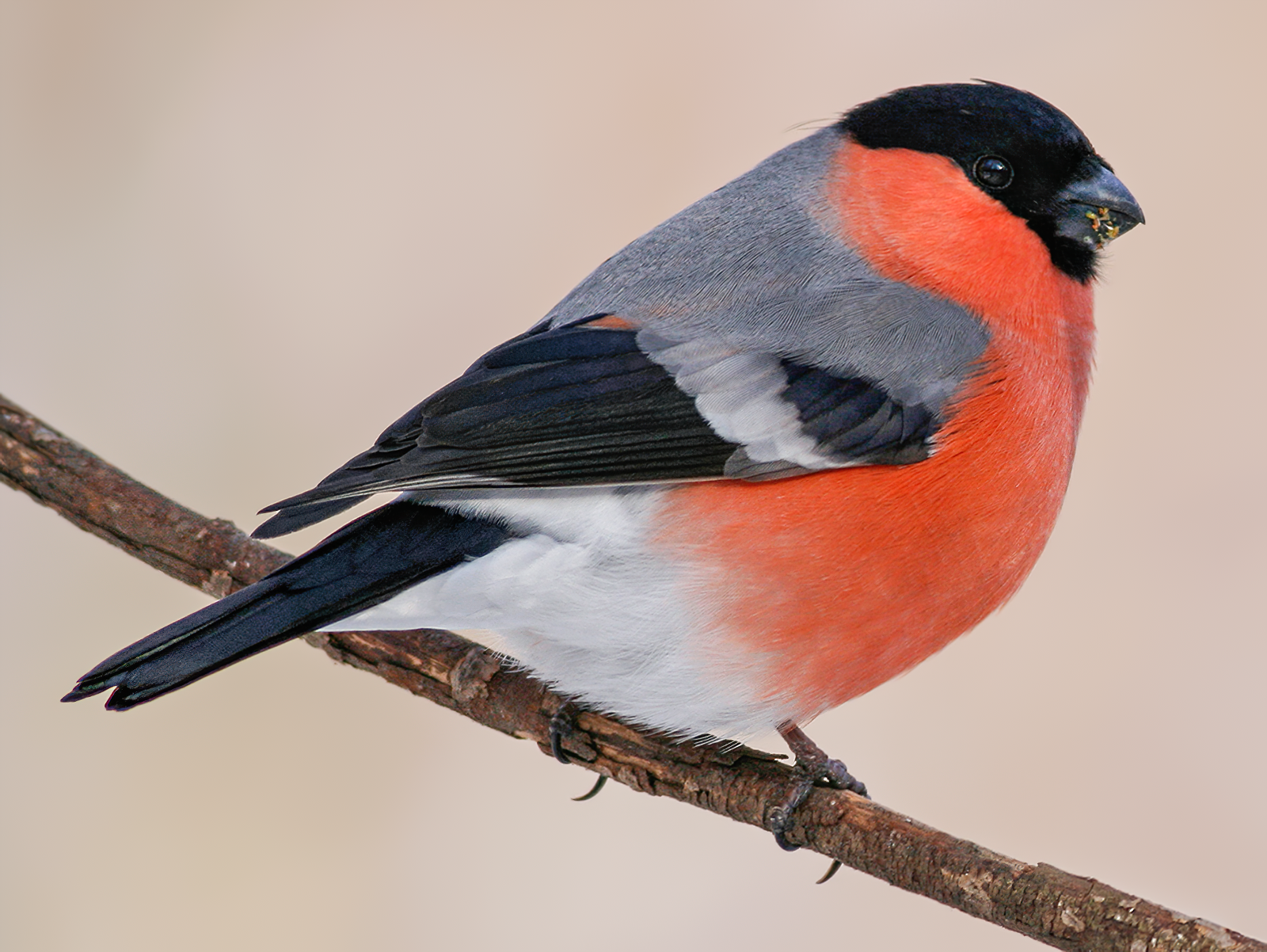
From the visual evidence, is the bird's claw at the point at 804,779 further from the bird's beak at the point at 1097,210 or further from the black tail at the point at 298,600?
the bird's beak at the point at 1097,210

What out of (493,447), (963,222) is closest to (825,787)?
(493,447)

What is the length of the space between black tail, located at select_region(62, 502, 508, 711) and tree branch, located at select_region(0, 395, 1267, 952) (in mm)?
491

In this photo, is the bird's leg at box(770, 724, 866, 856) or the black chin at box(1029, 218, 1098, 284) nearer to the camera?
the bird's leg at box(770, 724, 866, 856)

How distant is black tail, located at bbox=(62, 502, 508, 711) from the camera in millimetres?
1827

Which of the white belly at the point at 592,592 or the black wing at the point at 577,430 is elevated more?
the black wing at the point at 577,430

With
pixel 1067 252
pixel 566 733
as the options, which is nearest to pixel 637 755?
pixel 566 733

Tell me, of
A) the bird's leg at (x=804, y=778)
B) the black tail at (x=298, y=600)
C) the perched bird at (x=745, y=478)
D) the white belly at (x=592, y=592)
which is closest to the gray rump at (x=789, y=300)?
the perched bird at (x=745, y=478)

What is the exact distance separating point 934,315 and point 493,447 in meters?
0.82

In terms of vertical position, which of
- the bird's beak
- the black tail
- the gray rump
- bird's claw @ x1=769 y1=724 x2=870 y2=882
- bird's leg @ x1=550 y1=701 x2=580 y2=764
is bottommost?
bird's claw @ x1=769 y1=724 x2=870 y2=882

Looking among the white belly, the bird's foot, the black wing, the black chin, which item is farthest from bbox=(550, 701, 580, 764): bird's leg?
the black chin

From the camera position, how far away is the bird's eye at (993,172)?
90.0 inches

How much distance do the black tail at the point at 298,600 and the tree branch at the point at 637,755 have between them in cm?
49

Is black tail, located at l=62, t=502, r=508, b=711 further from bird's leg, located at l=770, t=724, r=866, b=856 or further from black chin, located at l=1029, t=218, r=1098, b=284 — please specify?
black chin, located at l=1029, t=218, r=1098, b=284

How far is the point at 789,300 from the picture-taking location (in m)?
2.19
